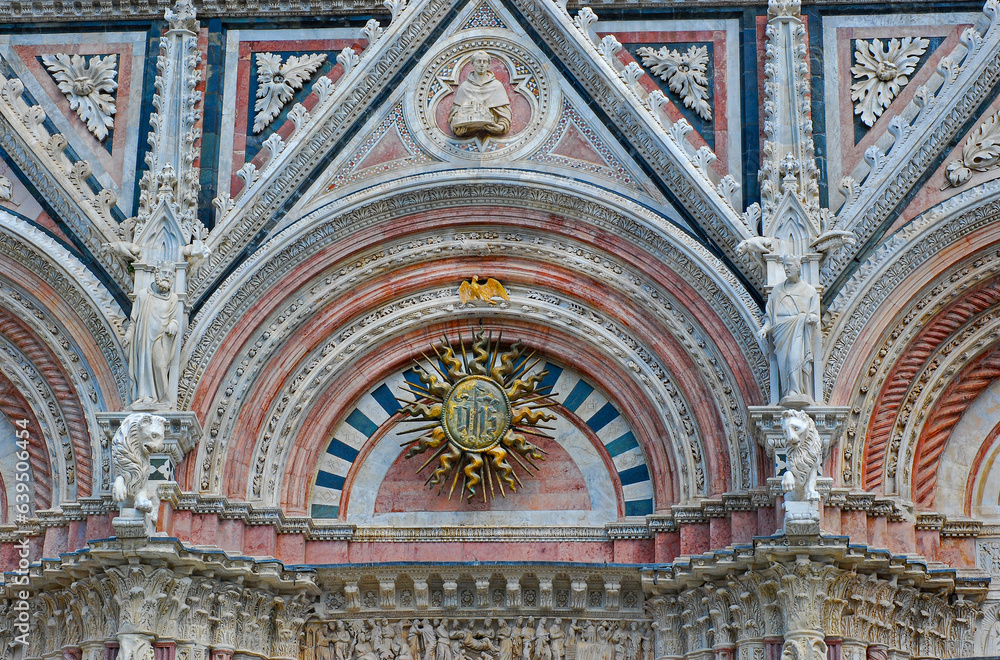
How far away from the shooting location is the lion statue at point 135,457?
1516cm

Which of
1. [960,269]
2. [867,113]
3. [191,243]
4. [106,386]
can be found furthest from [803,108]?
[106,386]

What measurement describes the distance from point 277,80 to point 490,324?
3.05 metres

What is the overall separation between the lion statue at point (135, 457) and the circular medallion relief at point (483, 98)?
3.80 m

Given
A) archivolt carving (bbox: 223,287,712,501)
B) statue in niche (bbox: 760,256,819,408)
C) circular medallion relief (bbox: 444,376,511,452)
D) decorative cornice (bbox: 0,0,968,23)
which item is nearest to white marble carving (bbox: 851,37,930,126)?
statue in niche (bbox: 760,256,819,408)

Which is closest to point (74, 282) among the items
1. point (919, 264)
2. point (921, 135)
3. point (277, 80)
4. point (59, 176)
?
point (59, 176)

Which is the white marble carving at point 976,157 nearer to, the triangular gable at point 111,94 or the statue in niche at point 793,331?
the statue in niche at point 793,331

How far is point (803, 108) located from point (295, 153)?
4.56m

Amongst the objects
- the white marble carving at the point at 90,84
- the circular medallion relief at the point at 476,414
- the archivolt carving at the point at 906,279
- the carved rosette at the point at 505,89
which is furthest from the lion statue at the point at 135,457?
the archivolt carving at the point at 906,279

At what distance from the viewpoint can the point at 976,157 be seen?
16375 mm

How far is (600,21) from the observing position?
17422 mm

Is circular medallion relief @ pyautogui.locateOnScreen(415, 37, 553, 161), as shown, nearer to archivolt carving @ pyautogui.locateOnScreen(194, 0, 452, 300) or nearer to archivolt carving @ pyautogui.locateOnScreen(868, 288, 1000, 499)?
archivolt carving @ pyautogui.locateOnScreen(194, 0, 452, 300)

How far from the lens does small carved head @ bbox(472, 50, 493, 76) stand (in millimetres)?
17219

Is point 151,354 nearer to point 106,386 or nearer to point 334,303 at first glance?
point 106,386

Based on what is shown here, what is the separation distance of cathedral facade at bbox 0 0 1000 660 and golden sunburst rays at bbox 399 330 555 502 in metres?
0.03
